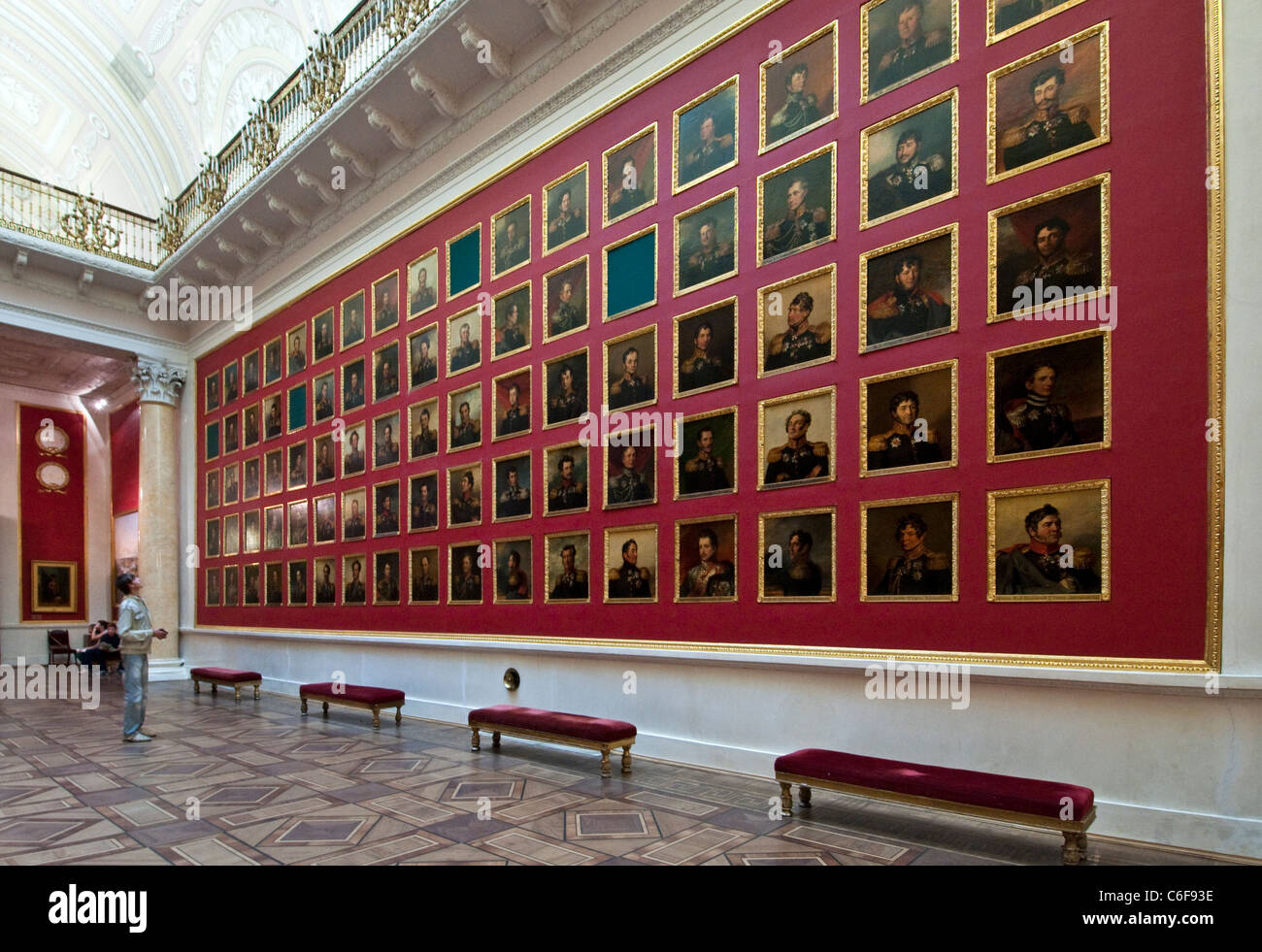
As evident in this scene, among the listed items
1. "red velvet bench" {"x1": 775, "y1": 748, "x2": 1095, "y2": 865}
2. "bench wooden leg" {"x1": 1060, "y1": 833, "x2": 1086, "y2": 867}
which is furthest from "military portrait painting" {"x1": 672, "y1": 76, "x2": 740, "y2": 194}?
"bench wooden leg" {"x1": 1060, "y1": 833, "x2": 1086, "y2": 867}

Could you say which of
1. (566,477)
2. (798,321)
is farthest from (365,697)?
(798,321)

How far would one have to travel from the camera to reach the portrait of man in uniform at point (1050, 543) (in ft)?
17.9

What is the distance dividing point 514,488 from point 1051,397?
21.0 ft

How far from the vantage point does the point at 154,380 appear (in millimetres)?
18562

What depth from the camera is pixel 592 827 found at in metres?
5.59

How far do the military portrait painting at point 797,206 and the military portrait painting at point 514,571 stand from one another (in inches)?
183

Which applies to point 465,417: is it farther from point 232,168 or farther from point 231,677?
point 232,168

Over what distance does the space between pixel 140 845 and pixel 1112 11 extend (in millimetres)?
9186

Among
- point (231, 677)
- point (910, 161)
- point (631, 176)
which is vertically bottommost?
point (231, 677)

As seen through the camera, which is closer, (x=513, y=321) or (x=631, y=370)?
(x=631, y=370)

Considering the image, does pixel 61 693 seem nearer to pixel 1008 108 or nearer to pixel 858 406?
pixel 858 406

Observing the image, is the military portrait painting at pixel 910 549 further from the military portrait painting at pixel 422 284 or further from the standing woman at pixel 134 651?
the standing woman at pixel 134 651

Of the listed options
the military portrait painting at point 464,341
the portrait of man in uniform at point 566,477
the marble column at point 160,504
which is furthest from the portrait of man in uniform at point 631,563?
the marble column at point 160,504

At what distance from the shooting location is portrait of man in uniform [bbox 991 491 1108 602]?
544cm
